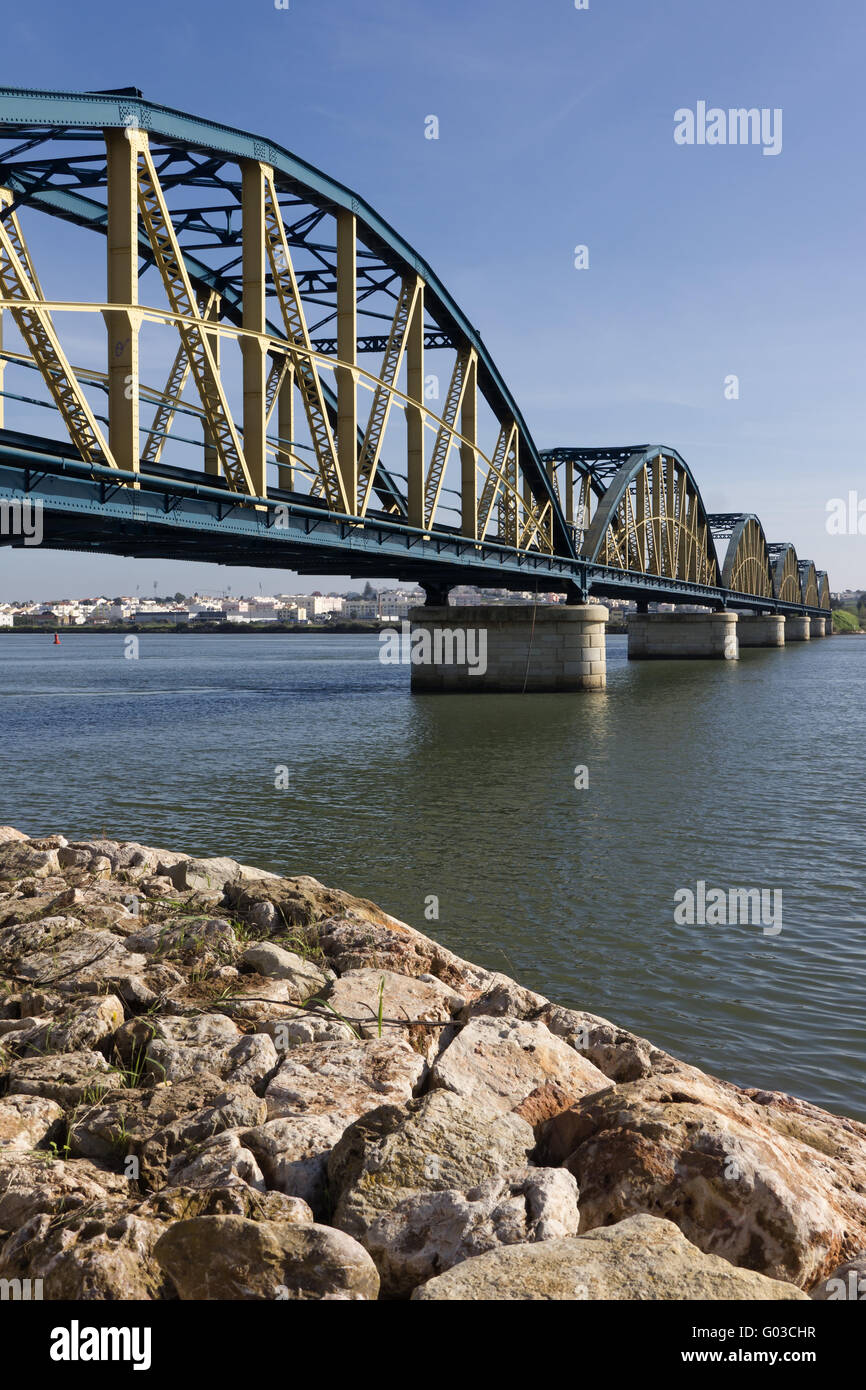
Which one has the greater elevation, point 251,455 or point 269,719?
point 251,455

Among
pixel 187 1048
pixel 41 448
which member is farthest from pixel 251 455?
pixel 187 1048

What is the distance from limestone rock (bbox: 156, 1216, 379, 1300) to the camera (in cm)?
448

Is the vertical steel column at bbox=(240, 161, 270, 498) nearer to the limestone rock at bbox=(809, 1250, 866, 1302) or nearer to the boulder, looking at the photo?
the boulder

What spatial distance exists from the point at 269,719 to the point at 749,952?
3368cm

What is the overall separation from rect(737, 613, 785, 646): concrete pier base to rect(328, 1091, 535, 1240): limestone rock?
148 m

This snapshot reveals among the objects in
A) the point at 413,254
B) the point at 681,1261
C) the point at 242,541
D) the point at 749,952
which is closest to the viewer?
the point at 681,1261

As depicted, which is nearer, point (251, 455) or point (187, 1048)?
point (187, 1048)

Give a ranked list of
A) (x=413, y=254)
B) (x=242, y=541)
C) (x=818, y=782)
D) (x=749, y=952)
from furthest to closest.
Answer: (x=413, y=254) → (x=242, y=541) → (x=818, y=782) → (x=749, y=952)

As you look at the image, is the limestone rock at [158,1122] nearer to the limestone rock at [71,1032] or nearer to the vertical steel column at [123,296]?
the limestone rock at [71,1032]

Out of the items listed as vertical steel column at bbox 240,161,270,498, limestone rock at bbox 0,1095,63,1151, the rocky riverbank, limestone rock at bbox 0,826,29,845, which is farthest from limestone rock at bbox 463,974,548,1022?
vertical steel column at bbox 240,161,270,498

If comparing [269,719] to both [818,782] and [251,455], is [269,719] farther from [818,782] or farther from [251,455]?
[818,782]

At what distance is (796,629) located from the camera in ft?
604

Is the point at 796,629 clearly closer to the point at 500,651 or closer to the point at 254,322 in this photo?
the point at 500,651

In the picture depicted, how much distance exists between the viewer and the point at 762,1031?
966 cm
